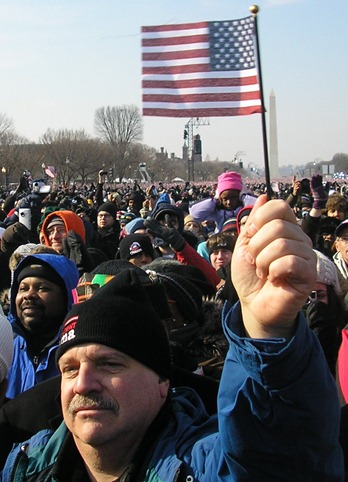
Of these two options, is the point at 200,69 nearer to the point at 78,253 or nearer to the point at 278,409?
the point at 78,253

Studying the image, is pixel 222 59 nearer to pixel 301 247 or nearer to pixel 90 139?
pixel 301 247

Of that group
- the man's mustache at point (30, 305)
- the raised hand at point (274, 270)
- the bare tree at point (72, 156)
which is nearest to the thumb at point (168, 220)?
the man's mustache at point (30, 305)

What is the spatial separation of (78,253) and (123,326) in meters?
3.85

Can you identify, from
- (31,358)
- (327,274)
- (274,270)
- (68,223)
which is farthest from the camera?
(68,223)

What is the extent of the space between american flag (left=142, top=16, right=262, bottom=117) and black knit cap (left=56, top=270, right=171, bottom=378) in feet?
8.03

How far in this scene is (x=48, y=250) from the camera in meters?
4.99

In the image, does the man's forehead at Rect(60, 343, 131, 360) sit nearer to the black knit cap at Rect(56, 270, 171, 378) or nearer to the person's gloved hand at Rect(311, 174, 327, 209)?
the black knit cap at Rect(56, 270, 171, 378)

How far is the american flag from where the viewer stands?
4641 millimetres

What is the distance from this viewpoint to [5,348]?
9.86ft

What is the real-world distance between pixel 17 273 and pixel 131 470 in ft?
7.62

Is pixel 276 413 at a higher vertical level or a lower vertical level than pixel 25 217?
lower

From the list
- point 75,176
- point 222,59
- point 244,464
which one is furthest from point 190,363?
point 75,176

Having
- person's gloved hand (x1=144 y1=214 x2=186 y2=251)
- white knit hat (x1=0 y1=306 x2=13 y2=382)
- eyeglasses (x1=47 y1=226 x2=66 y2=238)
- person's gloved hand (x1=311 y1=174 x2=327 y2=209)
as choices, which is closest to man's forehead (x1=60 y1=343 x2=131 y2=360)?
white knit hat (x1=0 y1=306 x2=13 y2=382)

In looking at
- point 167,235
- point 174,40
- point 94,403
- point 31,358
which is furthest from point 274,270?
point 174,40
